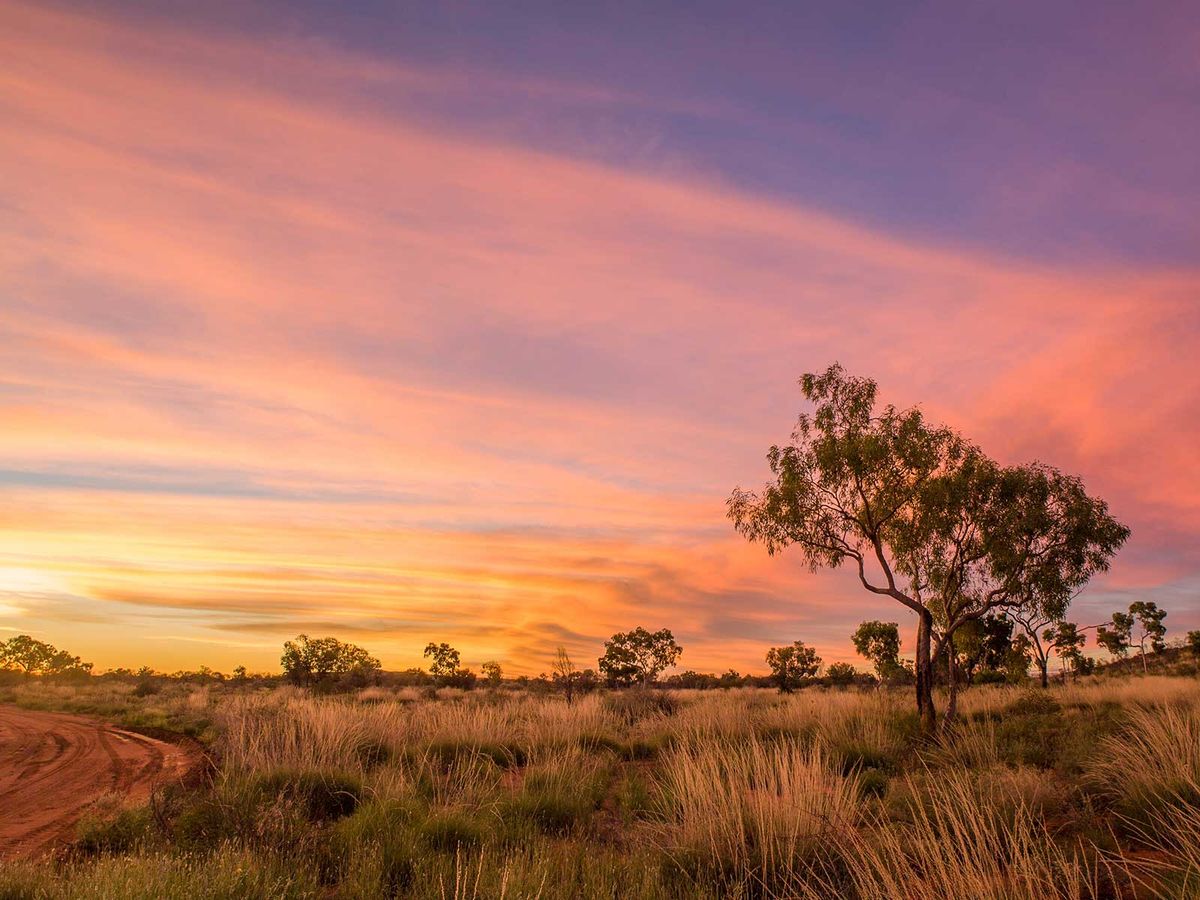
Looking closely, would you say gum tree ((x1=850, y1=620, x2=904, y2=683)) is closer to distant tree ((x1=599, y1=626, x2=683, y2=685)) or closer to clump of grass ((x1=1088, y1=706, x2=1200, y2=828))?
distant tree ((x1=599, y1=626, x2=683, y2=685))

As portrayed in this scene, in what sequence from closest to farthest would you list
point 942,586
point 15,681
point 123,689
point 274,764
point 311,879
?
point 311,879 → point 274,764 → point 942,586 → point 123,689 → point 15,681

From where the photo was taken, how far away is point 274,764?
11.2 meters

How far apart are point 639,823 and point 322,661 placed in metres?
59.6

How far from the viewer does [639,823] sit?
27.9 feet

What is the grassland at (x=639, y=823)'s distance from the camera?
5961 millimetres

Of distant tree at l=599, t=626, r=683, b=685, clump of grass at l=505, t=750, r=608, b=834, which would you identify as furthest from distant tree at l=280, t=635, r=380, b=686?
clump of grass at l=505, t=750, r=608, b=834

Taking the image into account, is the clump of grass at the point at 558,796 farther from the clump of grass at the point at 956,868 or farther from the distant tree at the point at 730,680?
the distant tree at the point at 730,680

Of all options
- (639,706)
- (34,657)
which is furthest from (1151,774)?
(34,657)

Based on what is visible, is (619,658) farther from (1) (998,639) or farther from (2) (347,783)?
(2) (347,783)

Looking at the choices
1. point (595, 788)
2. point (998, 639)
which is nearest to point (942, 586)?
point (595, 788)

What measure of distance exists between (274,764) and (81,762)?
8217 mm

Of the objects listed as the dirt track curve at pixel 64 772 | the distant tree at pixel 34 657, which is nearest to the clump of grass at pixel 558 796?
the dirt track curve at pixel 64 772

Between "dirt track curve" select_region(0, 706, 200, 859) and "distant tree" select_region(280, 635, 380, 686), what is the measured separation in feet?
121

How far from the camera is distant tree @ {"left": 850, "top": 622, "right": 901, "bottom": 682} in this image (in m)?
60.2
